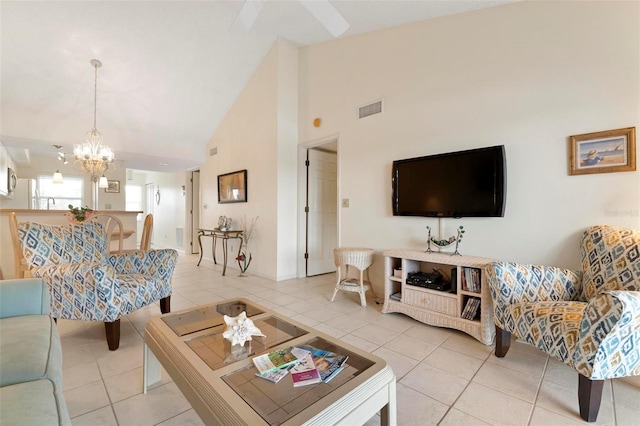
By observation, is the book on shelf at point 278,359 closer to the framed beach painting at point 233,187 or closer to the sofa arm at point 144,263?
the sofa arm at point 144,263

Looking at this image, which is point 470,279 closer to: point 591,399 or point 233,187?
point 591,399

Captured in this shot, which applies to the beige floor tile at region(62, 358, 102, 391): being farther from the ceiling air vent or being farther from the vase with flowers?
the ceiling air vent

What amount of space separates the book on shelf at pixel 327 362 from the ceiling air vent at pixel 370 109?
2.74 metres

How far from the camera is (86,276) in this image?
1.86 metres

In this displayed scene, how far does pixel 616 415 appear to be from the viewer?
4.42ft

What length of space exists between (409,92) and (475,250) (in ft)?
5.71

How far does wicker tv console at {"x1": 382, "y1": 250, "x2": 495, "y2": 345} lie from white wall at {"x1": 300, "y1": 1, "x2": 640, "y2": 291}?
31 cm

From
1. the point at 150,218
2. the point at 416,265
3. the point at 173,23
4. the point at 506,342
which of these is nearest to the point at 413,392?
the point at 506,342

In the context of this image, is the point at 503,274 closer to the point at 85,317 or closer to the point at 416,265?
the point at 416,265

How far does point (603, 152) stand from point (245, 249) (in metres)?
4.35

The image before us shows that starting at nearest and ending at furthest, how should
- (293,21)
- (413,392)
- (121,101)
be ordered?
(413,392) < (293,21) < (121,101)

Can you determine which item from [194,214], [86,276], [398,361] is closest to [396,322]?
[398,361]

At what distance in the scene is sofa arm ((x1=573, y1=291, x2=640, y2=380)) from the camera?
1.22 metres

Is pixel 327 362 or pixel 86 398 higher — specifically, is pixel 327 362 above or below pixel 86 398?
above
